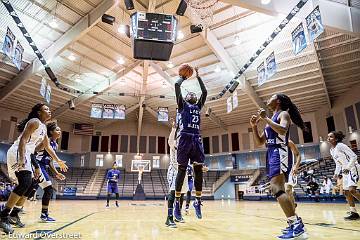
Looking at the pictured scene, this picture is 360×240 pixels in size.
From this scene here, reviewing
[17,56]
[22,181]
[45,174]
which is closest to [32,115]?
[22,181]

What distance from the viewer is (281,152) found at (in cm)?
296

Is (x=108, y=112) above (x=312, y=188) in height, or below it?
above

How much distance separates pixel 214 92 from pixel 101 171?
46.7 feet

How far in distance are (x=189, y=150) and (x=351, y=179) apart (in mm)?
3353

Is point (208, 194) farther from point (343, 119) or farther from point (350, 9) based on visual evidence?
point (350, 9)

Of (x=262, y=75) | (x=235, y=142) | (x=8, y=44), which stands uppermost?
(x=8, y=44)

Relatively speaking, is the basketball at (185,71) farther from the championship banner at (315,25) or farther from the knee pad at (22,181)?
the championship banner at (315,25)

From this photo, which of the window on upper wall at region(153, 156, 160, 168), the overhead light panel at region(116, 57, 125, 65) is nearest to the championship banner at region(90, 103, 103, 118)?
the overhead light panel at region(116, 57, 125, 65)

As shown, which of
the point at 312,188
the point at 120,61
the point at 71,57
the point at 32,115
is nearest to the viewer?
the point at 32,115

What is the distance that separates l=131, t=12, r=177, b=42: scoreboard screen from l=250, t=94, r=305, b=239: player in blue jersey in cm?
552

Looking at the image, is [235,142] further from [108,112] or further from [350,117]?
[108,112]

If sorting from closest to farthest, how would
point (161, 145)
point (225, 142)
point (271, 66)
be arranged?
point (271, 66) < point (225, 142) < point (161, 145)

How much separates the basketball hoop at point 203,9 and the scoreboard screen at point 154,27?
8.62ft

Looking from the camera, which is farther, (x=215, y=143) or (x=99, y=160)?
(x=215, y=143)
